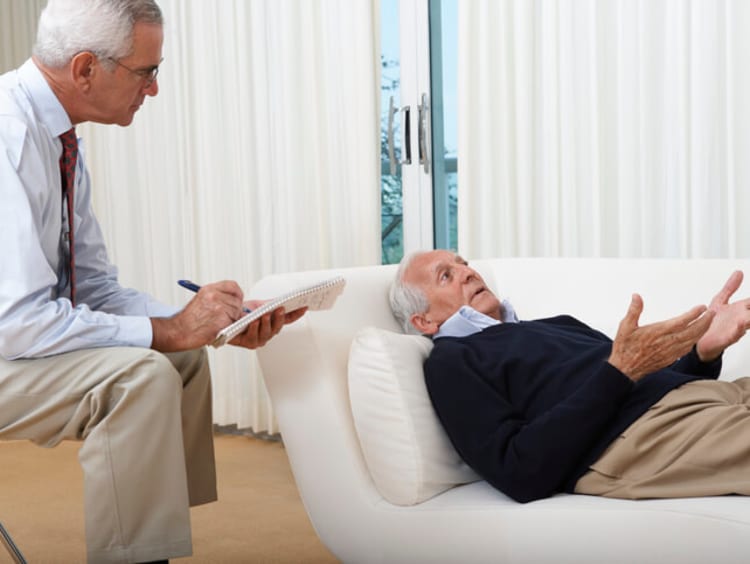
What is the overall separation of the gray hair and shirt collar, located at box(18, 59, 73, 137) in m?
0.04

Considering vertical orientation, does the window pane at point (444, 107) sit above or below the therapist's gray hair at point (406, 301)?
above

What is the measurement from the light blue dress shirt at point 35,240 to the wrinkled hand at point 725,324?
1106 millimetres

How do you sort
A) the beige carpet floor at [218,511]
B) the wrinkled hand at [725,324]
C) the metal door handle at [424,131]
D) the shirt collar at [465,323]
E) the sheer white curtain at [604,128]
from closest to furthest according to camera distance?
1. the wrinkled hand at [725,324]
2. the shirt collar at [465,323]
3. the beige carpet floor at [218,511]
4. the sheer white curtain at [604,128]
5. the metal door handle at [424,131]

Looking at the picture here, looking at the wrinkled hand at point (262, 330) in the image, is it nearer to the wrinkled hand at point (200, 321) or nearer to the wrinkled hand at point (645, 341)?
the wrinkled hand at point (200, 321)

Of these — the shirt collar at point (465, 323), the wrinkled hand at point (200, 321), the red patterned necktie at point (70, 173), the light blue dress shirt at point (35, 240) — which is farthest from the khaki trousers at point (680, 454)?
the red patterned necktie at point (70, 173)

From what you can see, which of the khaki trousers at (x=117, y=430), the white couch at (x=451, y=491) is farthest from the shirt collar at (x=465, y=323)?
the khaki trousers at (x=117, y=430)

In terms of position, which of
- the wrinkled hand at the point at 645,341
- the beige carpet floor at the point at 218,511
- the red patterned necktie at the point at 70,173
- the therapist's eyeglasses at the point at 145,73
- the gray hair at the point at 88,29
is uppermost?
the gray hair at the point at 88,29

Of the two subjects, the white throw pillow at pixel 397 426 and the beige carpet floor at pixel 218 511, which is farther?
the beige carpet floor at pixel 218 511

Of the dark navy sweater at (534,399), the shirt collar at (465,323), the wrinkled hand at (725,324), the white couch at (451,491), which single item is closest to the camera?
the white couch at (451,491)

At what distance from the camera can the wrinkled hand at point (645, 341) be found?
5.88 ft

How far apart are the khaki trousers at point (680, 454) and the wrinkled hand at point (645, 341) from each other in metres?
0.11

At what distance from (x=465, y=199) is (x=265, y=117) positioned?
0.98 meters

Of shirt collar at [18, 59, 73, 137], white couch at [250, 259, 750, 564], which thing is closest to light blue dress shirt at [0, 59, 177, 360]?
shirt collar at [18, 59, 73, 137]

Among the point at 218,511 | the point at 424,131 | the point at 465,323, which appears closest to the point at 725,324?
the point at 465,323
